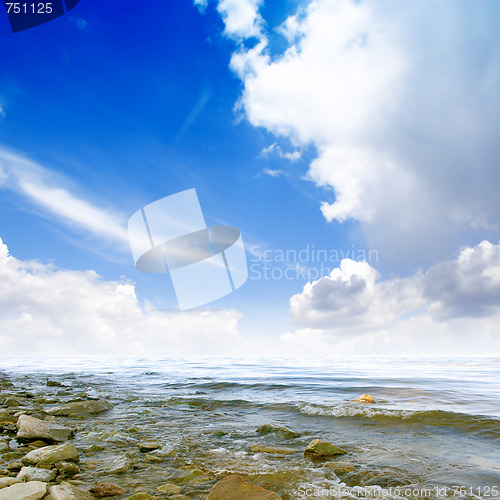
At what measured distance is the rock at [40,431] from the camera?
4582 millimetres

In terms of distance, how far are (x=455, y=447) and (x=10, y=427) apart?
269 inches

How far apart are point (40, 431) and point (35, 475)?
74.9 inches

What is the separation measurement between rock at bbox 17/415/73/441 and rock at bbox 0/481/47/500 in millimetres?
2275

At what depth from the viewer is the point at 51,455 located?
3.69 metres

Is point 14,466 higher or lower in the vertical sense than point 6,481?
lower

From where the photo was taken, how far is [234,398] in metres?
9.16

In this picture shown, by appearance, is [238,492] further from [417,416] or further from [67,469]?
[417,416]

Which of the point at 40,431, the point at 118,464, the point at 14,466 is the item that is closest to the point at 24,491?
the point at 14,466

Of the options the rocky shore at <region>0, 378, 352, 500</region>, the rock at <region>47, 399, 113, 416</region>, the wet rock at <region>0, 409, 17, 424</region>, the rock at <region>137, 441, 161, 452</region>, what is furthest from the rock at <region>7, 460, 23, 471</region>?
the rock at <region>47, 399, 113, 416</region>

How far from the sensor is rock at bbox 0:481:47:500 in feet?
8.43

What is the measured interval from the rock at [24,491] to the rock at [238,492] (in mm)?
1382

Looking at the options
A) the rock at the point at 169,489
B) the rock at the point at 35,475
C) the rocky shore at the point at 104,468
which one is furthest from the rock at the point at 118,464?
the rock at the point at 169,489

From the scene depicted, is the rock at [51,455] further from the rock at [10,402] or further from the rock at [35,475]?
the rock at [10,402]

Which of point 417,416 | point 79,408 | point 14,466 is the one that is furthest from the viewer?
point 79,408
